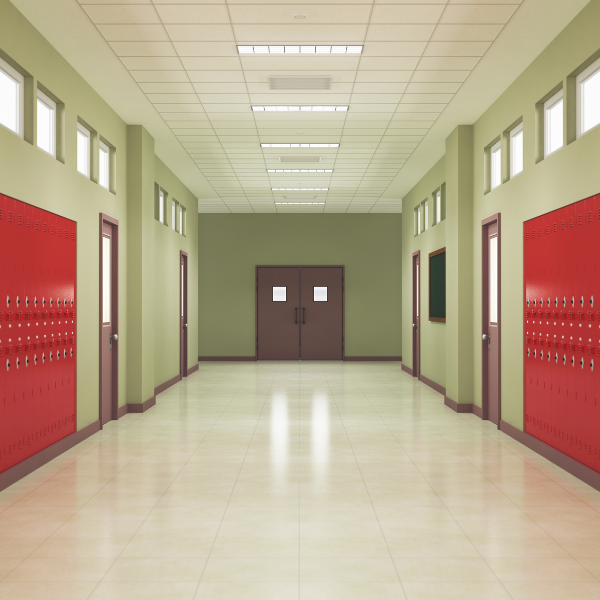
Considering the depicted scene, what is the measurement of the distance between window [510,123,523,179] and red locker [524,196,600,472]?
38.7 inches

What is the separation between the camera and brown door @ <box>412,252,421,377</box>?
1274 cm

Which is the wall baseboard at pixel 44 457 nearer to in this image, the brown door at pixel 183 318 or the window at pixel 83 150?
the window at pixel 83 150

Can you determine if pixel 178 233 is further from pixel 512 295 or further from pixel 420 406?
pixel 512 295

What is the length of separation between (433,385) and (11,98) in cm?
839

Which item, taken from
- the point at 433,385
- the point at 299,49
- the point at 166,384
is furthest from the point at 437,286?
the point at 299,49

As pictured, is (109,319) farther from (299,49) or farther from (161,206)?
(299,49)

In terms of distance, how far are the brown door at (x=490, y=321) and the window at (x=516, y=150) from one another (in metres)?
0.75

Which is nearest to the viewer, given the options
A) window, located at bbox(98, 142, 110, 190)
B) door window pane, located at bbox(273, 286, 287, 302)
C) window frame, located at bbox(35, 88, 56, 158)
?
window frame, located at bbox(35, 88, 56, 158)

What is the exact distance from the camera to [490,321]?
8.08 metres

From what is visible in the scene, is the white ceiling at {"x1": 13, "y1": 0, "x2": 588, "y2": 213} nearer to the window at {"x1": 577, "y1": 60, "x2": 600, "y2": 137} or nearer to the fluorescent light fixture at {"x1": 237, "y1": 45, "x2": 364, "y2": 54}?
the fluorescent light fixture at {"x1": 237, "y1": 45, "x2": 364, "y2": 54}

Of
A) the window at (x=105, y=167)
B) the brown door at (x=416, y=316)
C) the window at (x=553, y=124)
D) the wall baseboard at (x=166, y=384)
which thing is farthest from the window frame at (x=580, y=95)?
the wall baseboard at (x=166, y=384)

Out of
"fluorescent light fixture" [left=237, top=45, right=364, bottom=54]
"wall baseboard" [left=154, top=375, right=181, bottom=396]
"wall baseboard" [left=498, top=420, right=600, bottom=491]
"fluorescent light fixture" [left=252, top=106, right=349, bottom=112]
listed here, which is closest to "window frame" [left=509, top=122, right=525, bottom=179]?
"fluorescent light fixture" [left=252, top=106, right=349, bottom=112]

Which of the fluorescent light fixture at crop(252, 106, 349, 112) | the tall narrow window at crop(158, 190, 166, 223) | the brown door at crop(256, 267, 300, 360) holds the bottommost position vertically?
the brown door at crop(256, 267, 300, 360)

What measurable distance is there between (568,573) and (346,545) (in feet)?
4.10
